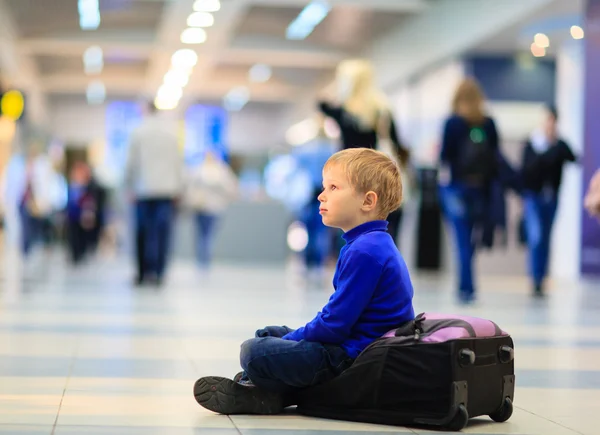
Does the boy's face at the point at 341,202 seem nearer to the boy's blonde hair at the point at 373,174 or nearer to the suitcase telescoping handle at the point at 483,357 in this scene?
the boy's blonde hair at the point at 373,174

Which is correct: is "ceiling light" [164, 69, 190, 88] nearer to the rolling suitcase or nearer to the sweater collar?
the sweater collar

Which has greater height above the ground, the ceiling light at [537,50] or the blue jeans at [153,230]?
the ceiling light at [537,50]

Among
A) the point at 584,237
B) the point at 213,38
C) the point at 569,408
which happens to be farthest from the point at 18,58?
the point at 569,408

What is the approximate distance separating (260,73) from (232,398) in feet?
77.4

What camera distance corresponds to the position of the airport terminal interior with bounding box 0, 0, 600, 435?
4.28 meters

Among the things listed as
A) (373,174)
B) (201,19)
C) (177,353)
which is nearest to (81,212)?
(201,19)

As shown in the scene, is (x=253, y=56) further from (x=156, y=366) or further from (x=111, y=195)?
(x=156, y=366)

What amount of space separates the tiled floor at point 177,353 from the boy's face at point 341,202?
676 millimetres

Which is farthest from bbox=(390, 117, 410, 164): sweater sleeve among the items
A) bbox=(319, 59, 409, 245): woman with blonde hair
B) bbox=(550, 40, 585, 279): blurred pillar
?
bbox=(550, 40, 585, 279): blurred pillar

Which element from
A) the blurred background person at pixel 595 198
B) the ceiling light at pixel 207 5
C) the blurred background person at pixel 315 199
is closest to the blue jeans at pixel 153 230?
the blurred background person at pixel 315 199

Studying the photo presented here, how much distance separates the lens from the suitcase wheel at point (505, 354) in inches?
134

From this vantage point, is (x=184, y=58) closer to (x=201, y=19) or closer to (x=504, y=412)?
(x=201, y=19)

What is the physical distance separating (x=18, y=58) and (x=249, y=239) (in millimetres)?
6528

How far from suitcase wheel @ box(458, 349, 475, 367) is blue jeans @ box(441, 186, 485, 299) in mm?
6053
